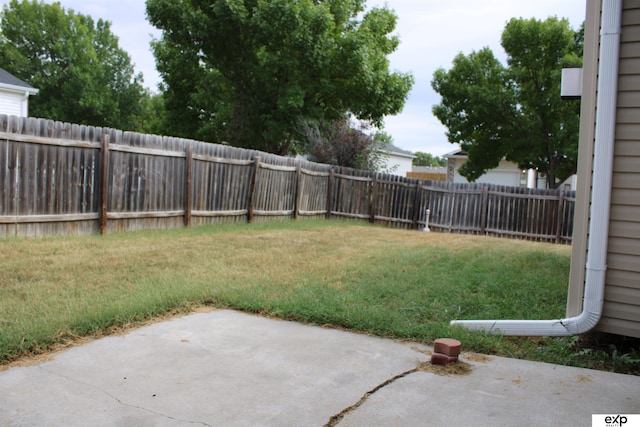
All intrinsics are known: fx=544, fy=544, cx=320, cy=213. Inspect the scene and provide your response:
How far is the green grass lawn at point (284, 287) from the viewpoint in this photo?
4.18 meters

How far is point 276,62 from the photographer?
19.8 m

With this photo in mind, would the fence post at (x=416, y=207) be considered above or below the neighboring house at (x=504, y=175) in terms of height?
below

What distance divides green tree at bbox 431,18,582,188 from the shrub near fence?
756cm

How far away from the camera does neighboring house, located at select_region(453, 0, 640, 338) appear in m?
4.05

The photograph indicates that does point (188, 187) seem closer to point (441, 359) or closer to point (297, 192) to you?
point (297, 192)

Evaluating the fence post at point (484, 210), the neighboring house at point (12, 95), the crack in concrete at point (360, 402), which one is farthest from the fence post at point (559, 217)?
the neighboring house at point (12, 95)

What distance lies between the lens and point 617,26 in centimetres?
404

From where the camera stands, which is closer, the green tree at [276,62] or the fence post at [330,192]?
the fence post at [330,192]

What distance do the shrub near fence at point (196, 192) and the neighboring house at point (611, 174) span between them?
7.11 metres

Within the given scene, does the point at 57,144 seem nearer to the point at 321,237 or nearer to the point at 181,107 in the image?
the point at 321,237

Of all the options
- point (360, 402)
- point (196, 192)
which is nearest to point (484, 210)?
point (196, 192)

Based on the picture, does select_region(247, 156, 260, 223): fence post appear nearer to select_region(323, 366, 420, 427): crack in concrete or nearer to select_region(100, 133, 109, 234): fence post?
select_region(100, 133, 109, 234): fence post

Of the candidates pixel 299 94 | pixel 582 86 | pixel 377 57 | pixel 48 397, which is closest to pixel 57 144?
pixel 48 397

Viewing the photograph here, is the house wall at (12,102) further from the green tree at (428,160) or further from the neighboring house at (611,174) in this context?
the green tree at (428,160)
